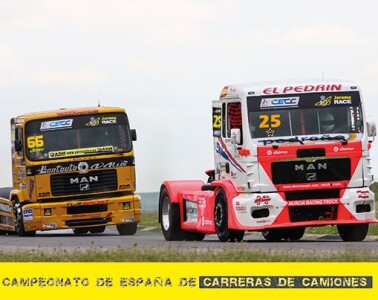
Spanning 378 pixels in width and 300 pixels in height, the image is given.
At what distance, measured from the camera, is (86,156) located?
31.6 m

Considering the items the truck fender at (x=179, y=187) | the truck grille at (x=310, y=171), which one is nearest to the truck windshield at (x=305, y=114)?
the truck grille at (x=310, y=171)

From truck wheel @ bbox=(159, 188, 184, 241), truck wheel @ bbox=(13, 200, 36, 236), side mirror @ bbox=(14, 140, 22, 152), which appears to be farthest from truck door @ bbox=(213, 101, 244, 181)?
truck wheel @ bbox=(13, 200, 36, 236)

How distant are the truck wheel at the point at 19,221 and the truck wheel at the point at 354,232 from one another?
9.62m

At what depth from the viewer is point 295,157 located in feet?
78.4

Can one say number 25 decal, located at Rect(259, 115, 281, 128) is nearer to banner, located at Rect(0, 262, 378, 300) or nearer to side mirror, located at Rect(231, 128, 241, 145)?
side mirror, located at Rect(231, 128, 241, 145)

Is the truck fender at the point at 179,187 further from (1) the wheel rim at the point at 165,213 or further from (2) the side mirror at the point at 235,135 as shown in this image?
(2) the side mirror at the point at 235,135

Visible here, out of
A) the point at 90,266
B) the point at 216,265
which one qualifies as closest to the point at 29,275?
the point at 90,266

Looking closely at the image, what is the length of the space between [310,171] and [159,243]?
327 cm

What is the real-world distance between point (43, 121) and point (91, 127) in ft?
3.85

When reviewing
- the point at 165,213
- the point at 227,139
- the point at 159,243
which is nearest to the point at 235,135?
the point at 227,139

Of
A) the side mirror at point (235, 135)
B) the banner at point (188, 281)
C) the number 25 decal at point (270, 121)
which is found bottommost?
the banner at point (188, 281)

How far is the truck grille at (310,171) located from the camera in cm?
2397

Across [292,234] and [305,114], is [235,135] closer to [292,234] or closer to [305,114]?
[305,114]

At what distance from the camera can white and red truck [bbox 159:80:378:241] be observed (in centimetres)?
2389
